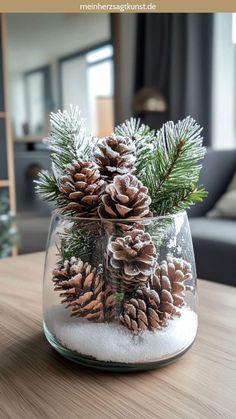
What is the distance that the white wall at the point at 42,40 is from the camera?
269 centimetres

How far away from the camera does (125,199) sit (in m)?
0.43

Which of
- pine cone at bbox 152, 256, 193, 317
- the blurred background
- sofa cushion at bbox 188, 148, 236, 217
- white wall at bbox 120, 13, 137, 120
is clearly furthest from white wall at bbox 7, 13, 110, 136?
pine cone at bbox 152, 256, 193, 317

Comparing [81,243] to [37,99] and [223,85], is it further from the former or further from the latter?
[37,99]

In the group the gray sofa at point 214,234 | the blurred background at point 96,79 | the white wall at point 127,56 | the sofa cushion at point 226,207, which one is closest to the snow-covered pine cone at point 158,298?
the gray sofa at point 214,234

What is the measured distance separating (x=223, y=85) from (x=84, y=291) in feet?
8.02

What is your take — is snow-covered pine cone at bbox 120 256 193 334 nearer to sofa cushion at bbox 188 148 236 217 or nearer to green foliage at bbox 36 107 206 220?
green foliage at bbox 36 107 206 220

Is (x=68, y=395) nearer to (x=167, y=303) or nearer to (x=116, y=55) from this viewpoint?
(x=167, y=303)

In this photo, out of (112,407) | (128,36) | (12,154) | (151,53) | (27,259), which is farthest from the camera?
(128,36)

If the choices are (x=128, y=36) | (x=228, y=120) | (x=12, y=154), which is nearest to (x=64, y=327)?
(x=12, y=154)

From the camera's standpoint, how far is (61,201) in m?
0.49

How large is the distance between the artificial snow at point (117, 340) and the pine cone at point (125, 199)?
0.40 ft

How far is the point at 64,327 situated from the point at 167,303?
0.12m

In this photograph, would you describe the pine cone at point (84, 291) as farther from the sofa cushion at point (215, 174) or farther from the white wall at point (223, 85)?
the white wall at point (223, 85)

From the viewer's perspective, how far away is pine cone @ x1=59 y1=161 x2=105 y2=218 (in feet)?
Answer: 1.48
